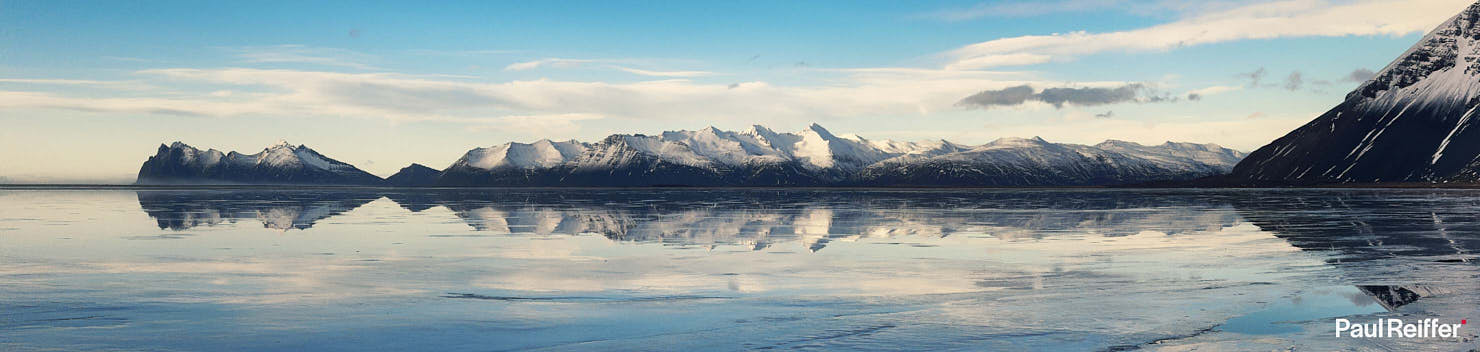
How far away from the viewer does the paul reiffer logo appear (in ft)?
49.3

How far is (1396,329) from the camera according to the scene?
15562mm

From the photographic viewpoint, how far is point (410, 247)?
1363 inches

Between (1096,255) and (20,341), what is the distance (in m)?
25.4

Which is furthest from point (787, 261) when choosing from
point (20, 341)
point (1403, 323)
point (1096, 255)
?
point (20, 341)

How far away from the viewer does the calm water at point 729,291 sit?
15180 mm

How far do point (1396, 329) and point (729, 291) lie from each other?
11397 millimetres

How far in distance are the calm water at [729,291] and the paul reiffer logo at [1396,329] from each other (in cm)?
29

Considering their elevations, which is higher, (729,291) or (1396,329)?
(729,291)

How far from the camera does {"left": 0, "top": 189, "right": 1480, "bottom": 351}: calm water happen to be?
15180 mm

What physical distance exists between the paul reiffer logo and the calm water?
286 mm

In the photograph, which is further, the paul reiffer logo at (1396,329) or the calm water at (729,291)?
the calm water at (729,291)

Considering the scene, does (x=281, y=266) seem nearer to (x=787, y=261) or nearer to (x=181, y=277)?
(x=181, y=277)

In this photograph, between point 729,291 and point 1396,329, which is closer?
point 1396,329

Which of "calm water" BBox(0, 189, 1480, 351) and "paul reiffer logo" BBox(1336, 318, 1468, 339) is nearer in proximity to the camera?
"paul reiffer logo" BBox(1336, 318, 1468, 339)
